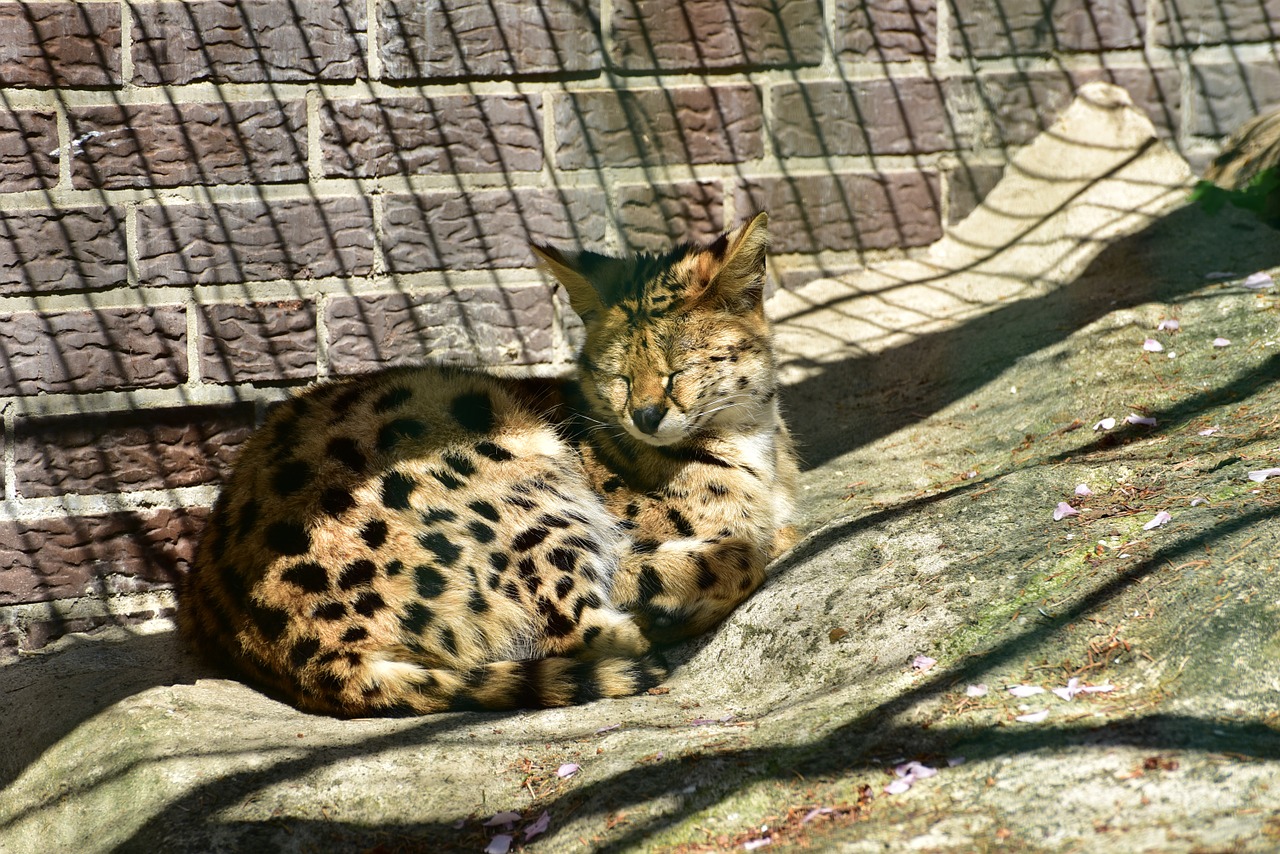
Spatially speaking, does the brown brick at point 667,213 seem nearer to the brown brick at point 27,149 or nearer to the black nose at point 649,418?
the black nose at point 649,418

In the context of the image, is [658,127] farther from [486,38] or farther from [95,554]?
[95,554]

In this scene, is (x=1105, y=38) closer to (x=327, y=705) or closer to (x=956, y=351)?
(x=956, y=351)

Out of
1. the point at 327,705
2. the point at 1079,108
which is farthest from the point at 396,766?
the point at 1079,108

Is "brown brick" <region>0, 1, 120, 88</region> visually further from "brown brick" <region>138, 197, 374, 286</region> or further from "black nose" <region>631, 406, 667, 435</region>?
"black nose" <region>631, 406, 667, 435</region>

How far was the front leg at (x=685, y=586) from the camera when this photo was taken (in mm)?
2957

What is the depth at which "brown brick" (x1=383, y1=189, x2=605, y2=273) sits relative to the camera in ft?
12.0

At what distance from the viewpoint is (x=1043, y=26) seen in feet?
13.2

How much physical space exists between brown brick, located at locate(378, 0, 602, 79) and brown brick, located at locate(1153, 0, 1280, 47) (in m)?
2.10

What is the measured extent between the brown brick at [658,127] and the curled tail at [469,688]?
1803 millimetres

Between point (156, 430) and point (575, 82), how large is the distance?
1.76 m

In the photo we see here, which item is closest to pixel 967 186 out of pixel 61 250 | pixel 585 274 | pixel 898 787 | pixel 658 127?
pixel 658 127

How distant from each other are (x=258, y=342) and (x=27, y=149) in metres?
0.87

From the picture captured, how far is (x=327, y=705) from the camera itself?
265 cm

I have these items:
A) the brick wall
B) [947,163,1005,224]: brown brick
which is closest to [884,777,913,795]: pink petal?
the brick wall
